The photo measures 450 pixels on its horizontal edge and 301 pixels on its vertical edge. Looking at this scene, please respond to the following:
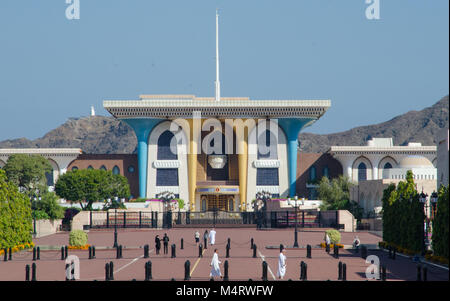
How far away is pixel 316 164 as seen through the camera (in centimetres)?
10450

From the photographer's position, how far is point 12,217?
147 feet

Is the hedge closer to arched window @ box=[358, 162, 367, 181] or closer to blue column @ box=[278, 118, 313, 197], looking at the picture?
blue column @ box=[278, 118, 313, 197]

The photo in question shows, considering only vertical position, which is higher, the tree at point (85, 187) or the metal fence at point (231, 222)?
the tree at point (85, 187)

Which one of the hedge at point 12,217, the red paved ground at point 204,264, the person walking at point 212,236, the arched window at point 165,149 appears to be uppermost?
the arched window at point 165,149

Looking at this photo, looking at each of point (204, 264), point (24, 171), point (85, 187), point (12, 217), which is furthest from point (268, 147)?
point (204, 264)

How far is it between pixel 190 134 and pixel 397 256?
6129 cm

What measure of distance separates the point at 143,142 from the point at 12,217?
182 ft

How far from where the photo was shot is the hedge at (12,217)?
42719 millimetres

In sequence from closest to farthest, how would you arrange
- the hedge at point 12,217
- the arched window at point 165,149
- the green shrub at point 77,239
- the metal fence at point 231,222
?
the hedge at point 12,217 < the green shrub at point 77,239 < the metal fence at point 231,222 < the arched window at point 165,149

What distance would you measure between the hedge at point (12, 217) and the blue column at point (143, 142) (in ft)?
165

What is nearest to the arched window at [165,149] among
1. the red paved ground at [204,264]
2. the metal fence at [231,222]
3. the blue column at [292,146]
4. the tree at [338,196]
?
the blue column at [292,146]

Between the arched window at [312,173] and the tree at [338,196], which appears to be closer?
the tree at [338,196]

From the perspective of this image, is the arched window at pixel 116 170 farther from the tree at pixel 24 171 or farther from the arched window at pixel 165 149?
the tree at pixel 24 171
